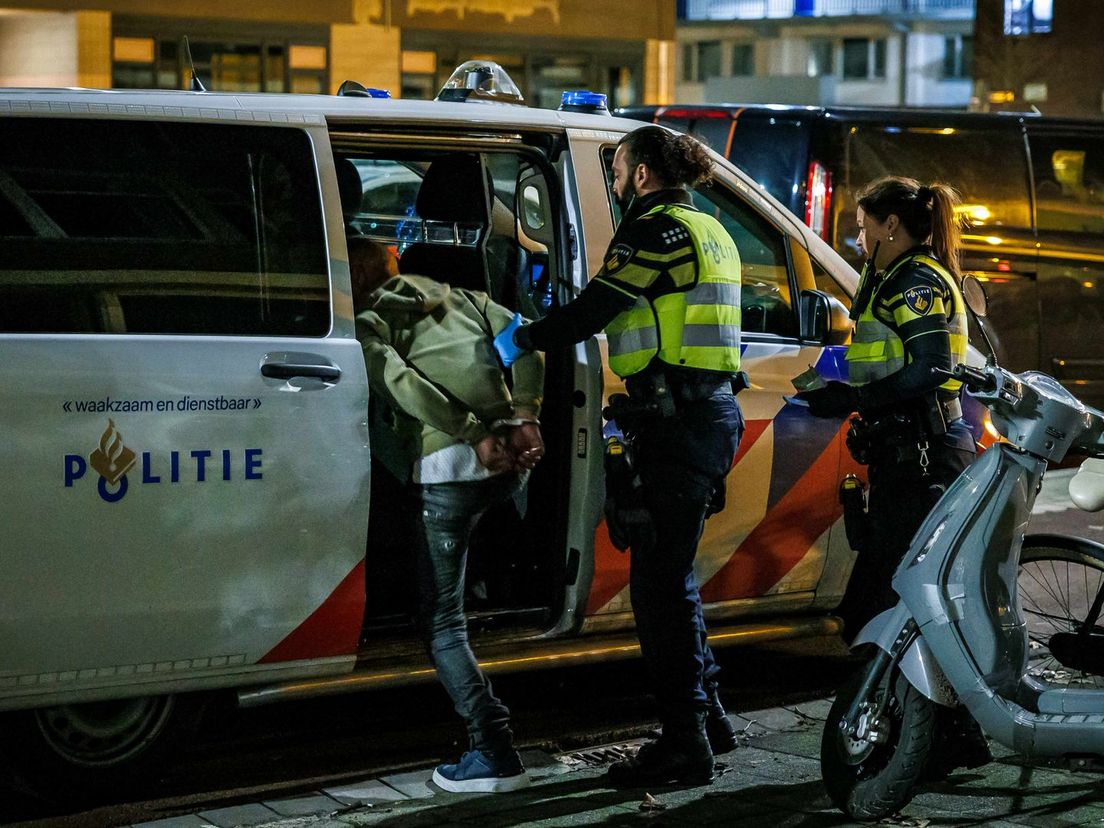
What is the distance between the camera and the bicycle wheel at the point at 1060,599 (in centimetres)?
448

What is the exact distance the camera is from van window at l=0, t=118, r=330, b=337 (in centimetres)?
409

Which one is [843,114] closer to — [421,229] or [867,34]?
[421,229]

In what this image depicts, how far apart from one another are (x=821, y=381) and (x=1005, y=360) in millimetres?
4536

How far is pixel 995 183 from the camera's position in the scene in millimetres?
8820

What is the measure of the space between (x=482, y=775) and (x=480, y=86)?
6.65 feet

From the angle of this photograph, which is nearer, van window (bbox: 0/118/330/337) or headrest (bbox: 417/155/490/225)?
van window (bbox: 0/118/330/337)

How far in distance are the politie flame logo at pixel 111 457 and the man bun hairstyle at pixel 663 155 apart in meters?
1.55

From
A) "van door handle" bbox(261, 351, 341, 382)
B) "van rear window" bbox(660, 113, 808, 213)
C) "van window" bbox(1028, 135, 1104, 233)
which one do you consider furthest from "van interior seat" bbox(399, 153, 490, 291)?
"van window" bbox(1028, 135, 1104, 233)

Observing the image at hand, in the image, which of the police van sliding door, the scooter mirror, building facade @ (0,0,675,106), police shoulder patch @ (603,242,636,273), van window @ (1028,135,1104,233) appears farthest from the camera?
building facade @ (0,0,675,106)

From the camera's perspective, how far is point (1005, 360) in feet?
29.4

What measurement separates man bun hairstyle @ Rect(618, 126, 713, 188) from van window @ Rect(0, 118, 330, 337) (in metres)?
0.87

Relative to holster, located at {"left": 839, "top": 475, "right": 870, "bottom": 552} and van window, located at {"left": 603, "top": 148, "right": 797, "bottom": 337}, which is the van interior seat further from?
holster, located at {"left": 839, "top": 475, "right": 870, "bottom": 552}

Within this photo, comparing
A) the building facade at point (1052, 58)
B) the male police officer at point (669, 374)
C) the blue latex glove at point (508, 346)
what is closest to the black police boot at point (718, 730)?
the male police officer at point (669, 374)

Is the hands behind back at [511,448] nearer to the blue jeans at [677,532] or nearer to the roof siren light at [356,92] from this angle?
the blue jeans at [677,532]
